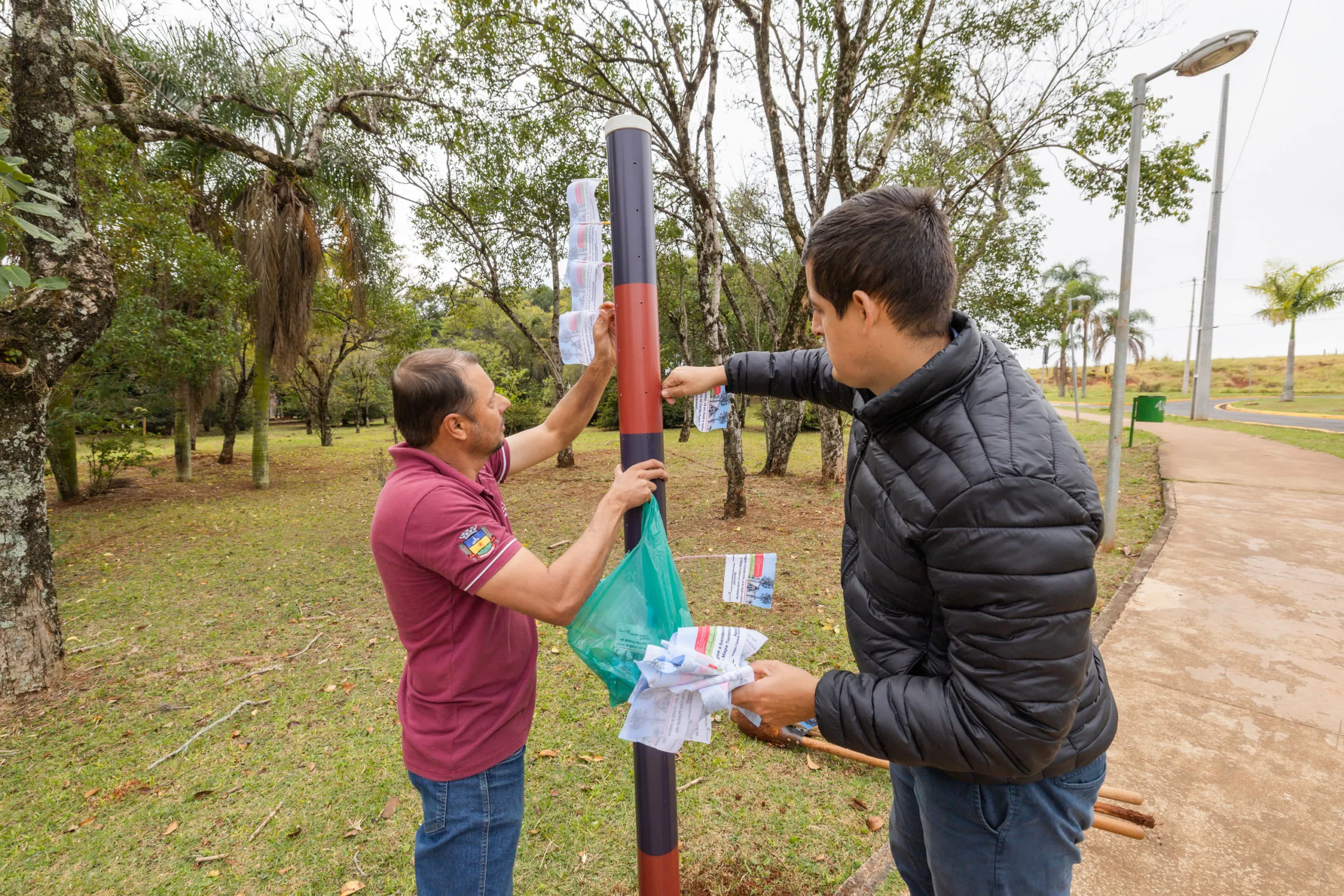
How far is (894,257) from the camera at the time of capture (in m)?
1.07

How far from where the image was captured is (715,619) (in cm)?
504

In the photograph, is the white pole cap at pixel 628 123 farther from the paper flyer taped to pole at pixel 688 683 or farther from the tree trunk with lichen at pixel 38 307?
the tree trunk with lichen at pixel 38 307

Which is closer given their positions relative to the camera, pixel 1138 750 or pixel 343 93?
pixel 1138 750

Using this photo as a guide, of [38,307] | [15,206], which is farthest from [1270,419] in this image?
[38,307]

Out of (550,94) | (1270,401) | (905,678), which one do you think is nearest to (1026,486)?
(905,678)

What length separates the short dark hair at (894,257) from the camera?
3.53ft

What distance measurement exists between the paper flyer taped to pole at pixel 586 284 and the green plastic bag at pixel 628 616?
27.1 inches

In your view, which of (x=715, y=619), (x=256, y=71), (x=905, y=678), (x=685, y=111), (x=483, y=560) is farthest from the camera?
(x=685, y=111)

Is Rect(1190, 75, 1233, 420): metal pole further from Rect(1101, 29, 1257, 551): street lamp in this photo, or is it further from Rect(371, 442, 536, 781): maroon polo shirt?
Rect(371, 442, 536, 781): maroon polo shirt

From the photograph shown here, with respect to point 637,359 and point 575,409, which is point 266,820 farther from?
point 637,359

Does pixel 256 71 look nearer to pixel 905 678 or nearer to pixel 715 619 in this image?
pixel 715 619

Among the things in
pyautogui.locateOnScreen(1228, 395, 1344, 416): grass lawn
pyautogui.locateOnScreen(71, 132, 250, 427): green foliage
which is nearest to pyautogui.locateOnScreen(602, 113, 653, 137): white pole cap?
pyautogui.locateOnScreen(71, 132, 250, 427): green foliage

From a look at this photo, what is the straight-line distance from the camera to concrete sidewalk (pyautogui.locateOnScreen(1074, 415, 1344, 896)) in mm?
2361

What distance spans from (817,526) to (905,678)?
7156mm
